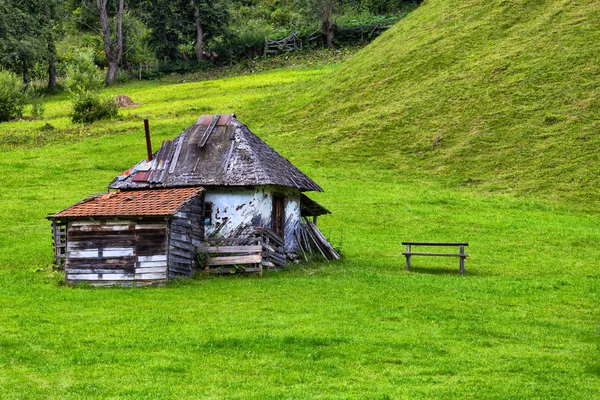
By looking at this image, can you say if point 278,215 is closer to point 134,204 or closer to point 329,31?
point 134,204

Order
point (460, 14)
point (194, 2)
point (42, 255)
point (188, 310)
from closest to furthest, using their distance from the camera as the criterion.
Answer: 1. point (188, 310)
2. point (42, 255)
3. point (460, 14)
4. point (194, 2)

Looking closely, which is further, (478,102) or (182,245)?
(478,102)

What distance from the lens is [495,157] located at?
52719 mm

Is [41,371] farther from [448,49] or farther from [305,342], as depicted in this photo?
[448,49]

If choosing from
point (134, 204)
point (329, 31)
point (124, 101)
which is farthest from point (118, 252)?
point (329, 31)

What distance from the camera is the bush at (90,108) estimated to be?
65.7m

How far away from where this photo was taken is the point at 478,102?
60.8 metres

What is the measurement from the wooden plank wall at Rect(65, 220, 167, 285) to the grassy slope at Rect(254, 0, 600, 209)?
2550 cm

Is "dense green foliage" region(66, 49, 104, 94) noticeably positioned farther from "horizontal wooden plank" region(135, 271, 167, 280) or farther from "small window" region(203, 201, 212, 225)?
"horizontal wooden plank" region(135, 271, 167, 280)

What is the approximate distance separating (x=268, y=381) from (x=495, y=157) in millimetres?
38863

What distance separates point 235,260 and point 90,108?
40700 millimetres

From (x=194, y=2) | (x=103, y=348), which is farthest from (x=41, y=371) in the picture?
(x=194, y=2)

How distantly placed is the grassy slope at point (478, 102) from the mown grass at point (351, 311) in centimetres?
163

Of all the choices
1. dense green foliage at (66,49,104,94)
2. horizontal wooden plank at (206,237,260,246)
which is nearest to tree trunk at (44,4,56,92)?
dense green foliage at (66,49,104,94)
